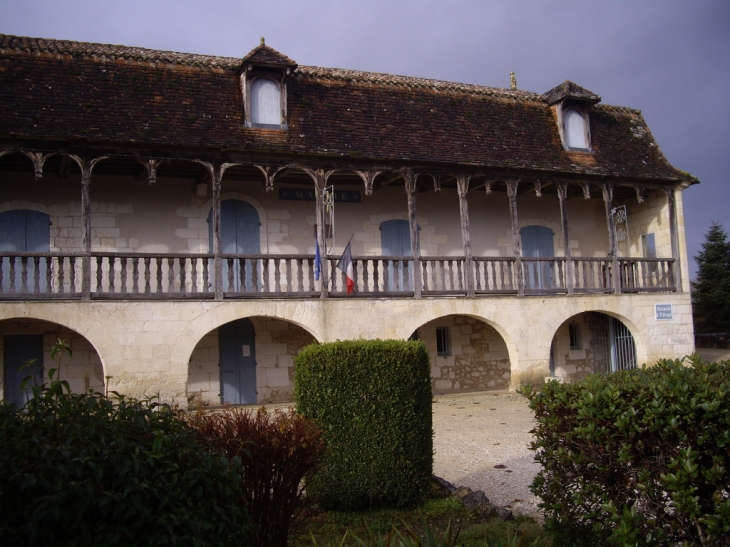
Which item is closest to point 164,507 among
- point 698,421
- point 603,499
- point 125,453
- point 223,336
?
point 125,453

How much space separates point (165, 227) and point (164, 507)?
11418mm

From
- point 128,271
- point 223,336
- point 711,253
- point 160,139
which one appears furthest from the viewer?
point 711,253

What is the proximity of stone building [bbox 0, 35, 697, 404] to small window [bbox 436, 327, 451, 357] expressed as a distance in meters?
0.05

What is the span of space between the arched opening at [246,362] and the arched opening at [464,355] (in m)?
3.22

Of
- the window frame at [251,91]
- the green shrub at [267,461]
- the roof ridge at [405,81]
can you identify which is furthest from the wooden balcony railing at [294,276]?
the green shrub at [267,461]

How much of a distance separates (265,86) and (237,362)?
18.5 feet

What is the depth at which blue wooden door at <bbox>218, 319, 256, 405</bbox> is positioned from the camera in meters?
13.8

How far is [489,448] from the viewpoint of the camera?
8992mm

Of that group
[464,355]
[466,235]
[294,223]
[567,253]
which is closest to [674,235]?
[567,253]

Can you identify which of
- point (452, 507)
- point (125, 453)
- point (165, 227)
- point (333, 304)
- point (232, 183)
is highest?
point (232, 183)

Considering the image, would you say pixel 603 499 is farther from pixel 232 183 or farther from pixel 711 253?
pixel 711 253

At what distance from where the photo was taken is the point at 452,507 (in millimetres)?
5996

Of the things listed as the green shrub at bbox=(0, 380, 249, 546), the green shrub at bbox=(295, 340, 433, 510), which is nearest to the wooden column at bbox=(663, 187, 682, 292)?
the green shrub at bbox=(295, 340, 433, 510)

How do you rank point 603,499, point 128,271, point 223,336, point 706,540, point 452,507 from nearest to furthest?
point 706,540 < point 603,499 < point 452,507 < point 128,271 < point 223,336
